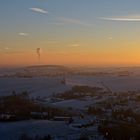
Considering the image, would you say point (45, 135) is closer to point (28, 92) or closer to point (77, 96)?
point (77, 96)

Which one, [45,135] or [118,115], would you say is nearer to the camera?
[45,135]

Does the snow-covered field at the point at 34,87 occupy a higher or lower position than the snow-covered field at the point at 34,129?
higher

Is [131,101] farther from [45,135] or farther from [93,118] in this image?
[45,135]

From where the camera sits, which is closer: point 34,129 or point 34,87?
point 34,129

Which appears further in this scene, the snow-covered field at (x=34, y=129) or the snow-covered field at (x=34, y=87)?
the snow-covered field at (x=34, y=87)

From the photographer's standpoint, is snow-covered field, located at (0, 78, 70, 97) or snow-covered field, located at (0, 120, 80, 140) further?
snow-covered field, located at (0, 78, 70, 97)

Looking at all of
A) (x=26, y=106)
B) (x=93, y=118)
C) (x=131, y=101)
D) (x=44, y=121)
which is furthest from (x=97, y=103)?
(x=44, y=121)

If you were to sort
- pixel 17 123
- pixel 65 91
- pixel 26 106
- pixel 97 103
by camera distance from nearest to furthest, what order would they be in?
pixel 17 123
pixel 26 106
pixel 97 103
pixel 65 91

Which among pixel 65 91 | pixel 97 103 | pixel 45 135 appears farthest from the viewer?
pixel 65 91

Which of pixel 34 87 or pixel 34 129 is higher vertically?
pixel 34 87

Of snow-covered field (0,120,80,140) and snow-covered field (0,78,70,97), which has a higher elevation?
snow-covered field (0,78,70,97)
